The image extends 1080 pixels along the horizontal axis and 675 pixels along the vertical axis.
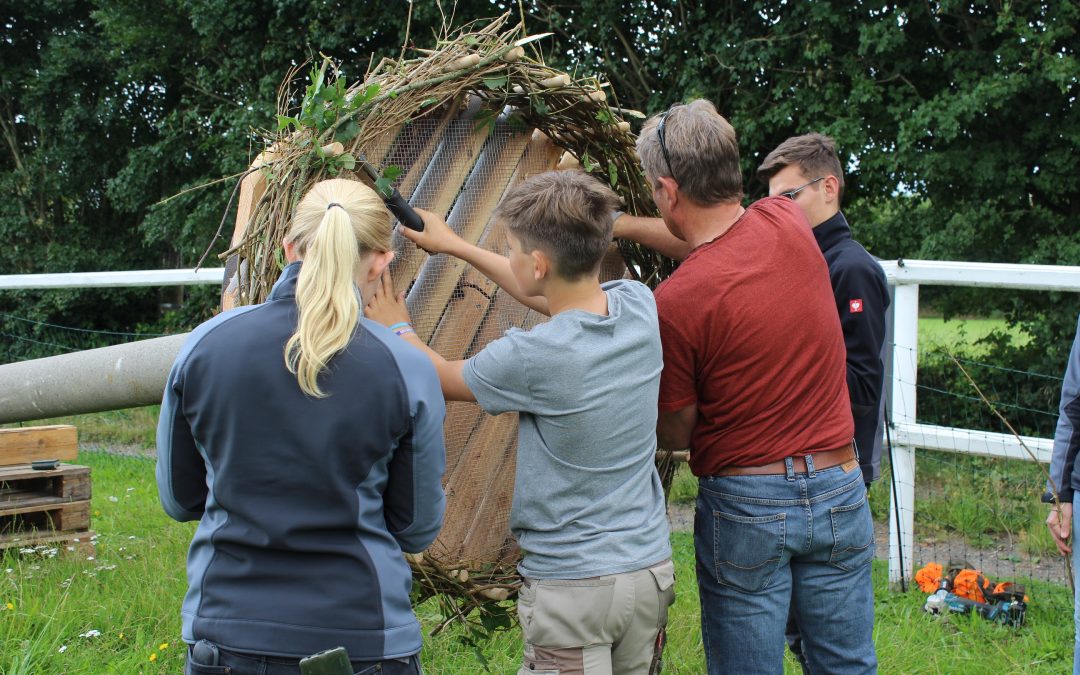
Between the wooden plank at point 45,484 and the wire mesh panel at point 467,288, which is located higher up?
the wire mesh panel at point 467,288

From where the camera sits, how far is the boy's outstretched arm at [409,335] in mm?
2053

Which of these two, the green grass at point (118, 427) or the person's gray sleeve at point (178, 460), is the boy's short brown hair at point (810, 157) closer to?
the person's gray sleeve at point (178, 460)

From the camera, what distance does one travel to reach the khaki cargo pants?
2006 millimetres

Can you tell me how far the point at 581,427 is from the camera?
1.98 m

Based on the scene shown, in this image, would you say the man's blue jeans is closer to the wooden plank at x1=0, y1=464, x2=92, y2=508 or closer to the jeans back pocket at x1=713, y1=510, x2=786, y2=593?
the jeans back pocket at x1=713, y1=510, x2=786, y2=593

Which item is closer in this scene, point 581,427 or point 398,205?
point 581,427

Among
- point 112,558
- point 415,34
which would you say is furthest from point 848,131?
point 112,558

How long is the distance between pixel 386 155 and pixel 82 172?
49.3 ft

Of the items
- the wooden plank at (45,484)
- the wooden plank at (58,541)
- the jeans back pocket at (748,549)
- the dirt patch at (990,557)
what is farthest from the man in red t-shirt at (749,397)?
the wooden plank at (45,484)

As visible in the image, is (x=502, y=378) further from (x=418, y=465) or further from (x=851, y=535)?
(x=851, y=535)

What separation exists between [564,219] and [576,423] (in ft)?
1.40

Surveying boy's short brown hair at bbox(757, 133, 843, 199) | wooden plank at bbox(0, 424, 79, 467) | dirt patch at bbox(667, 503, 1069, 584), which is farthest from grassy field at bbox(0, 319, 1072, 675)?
boy's short brown hair at bbox(757, 133, 843, 199)

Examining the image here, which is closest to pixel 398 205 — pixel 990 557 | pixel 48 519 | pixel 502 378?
pixel 502 378

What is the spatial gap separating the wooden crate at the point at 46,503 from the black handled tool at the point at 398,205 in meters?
3.52
